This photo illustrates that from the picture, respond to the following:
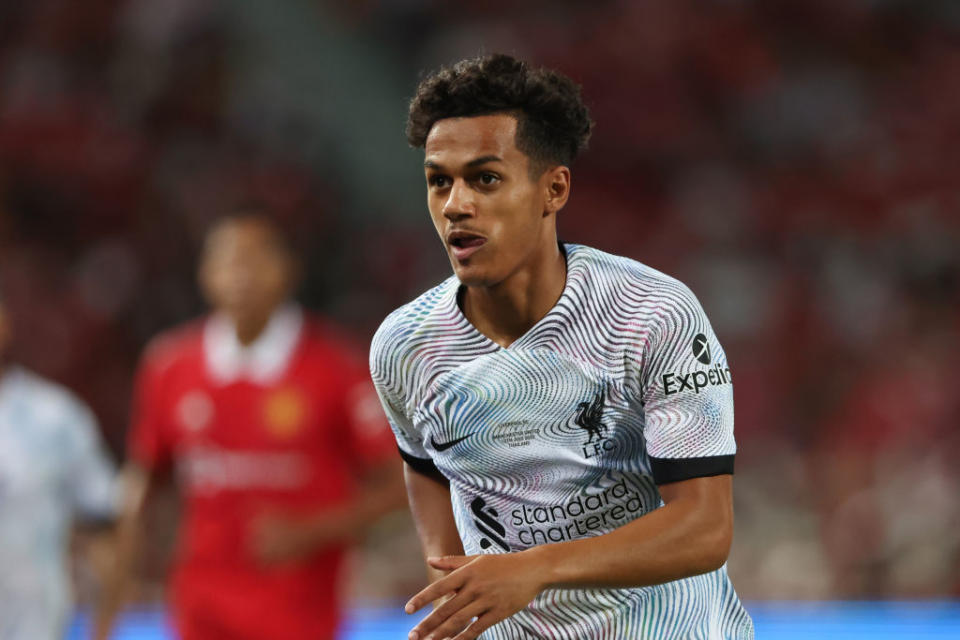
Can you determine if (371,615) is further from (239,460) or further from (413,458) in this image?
(413,458)

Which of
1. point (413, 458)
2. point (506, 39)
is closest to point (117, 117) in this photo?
point (506, 39)

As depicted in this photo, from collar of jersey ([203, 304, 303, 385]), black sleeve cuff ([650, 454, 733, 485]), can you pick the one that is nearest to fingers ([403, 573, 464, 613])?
black sleeve cuff ([650, 454, 733, 485])

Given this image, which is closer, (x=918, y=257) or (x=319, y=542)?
(x=319, y=542)

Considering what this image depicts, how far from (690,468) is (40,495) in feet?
10.4

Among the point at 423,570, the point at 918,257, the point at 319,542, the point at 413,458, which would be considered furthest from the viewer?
the point at 918,257

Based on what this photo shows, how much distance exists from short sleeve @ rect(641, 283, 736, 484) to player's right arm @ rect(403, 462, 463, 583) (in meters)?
0.59

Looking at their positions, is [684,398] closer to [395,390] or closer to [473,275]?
[473,275]

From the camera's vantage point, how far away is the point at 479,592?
7.36 ft

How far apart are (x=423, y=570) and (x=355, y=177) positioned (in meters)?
3.69

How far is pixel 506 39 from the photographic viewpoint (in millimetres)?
10680

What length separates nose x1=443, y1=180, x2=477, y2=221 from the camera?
8.52ft

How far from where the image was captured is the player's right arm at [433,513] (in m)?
2.98

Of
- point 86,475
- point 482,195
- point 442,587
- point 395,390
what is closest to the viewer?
point 442,587

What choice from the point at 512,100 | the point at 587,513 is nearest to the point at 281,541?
the point at 587,513
